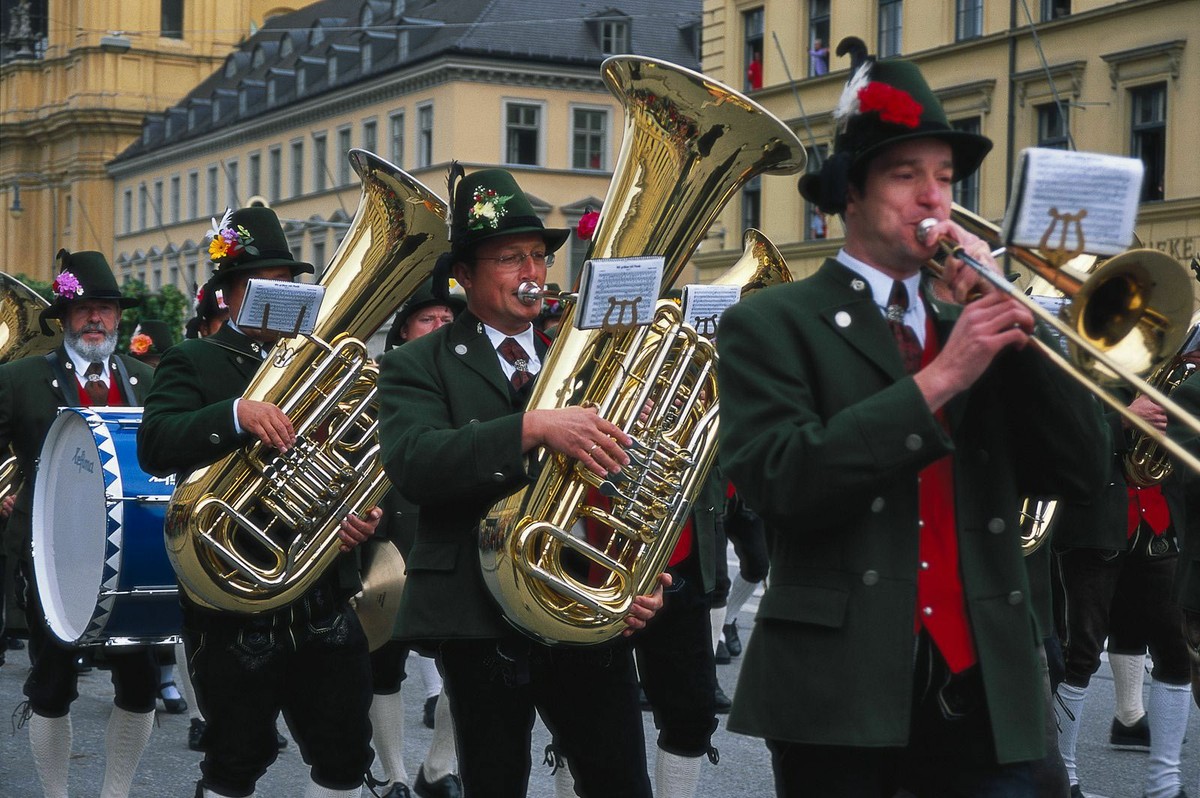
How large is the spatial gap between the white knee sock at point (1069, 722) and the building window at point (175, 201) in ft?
223

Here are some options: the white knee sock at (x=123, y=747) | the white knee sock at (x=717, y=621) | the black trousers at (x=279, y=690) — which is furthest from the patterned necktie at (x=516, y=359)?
the white knee sock at (x=717, y=621)

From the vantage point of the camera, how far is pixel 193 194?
7188 cm

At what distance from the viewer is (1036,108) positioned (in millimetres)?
32594

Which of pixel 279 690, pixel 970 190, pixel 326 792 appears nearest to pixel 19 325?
pixel 279 690

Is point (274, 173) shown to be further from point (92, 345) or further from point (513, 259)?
point (513, 259)

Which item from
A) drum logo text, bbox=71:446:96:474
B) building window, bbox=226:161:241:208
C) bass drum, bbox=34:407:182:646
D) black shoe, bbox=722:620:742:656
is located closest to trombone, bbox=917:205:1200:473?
bass drum, bbox=34:407:182:646

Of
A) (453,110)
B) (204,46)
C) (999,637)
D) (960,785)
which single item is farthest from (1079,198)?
(204,46)

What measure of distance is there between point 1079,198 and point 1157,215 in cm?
2740

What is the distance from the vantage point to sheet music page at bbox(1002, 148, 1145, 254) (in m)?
3.24

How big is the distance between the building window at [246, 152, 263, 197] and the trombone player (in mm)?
63334

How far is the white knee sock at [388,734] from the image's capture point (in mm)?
7898

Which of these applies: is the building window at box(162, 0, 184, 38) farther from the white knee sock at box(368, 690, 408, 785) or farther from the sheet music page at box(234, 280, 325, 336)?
the sheet music page at box(234, 280, 325, 336)

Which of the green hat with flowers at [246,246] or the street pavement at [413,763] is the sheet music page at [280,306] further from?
the street pavement at [413,763]

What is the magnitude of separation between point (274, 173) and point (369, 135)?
697 centimetres
